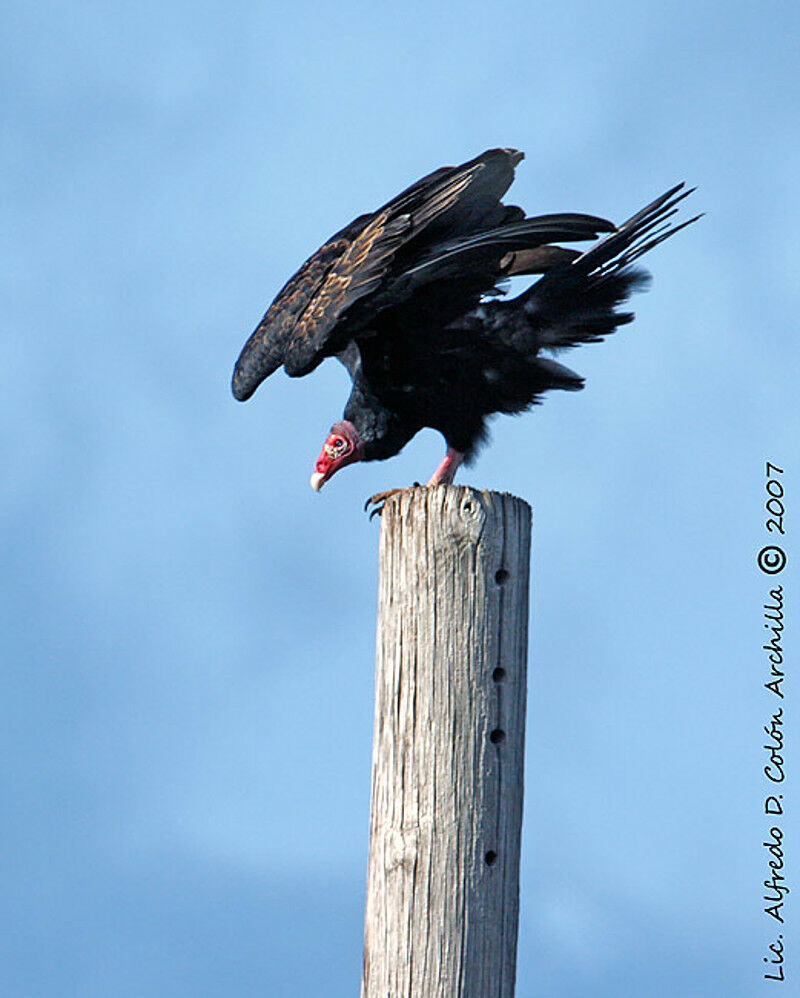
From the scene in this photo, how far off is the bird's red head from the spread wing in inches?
23.3

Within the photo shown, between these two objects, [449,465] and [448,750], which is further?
[449,465]

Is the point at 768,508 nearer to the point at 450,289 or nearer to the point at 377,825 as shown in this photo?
the point at 450,289

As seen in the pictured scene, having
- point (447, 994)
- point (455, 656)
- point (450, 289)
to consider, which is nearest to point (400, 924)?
point (447, 994)

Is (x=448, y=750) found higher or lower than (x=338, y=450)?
lower

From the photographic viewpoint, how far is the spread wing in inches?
186

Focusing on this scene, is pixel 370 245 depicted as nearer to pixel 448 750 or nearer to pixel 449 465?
pixel 449 465

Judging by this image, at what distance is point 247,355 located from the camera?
5.78 metres

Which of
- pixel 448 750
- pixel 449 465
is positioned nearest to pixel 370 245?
pixel 449 465

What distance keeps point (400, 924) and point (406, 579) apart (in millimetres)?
829

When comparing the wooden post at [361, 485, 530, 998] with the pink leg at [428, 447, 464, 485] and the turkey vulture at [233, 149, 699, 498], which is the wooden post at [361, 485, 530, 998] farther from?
the pink leg at [428, 447, 464, 485]

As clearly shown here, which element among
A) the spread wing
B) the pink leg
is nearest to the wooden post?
the spread wing

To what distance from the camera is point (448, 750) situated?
10.7 ft

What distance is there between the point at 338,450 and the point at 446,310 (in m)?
0.95

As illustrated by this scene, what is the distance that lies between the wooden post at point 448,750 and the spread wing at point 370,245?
4.98ft
